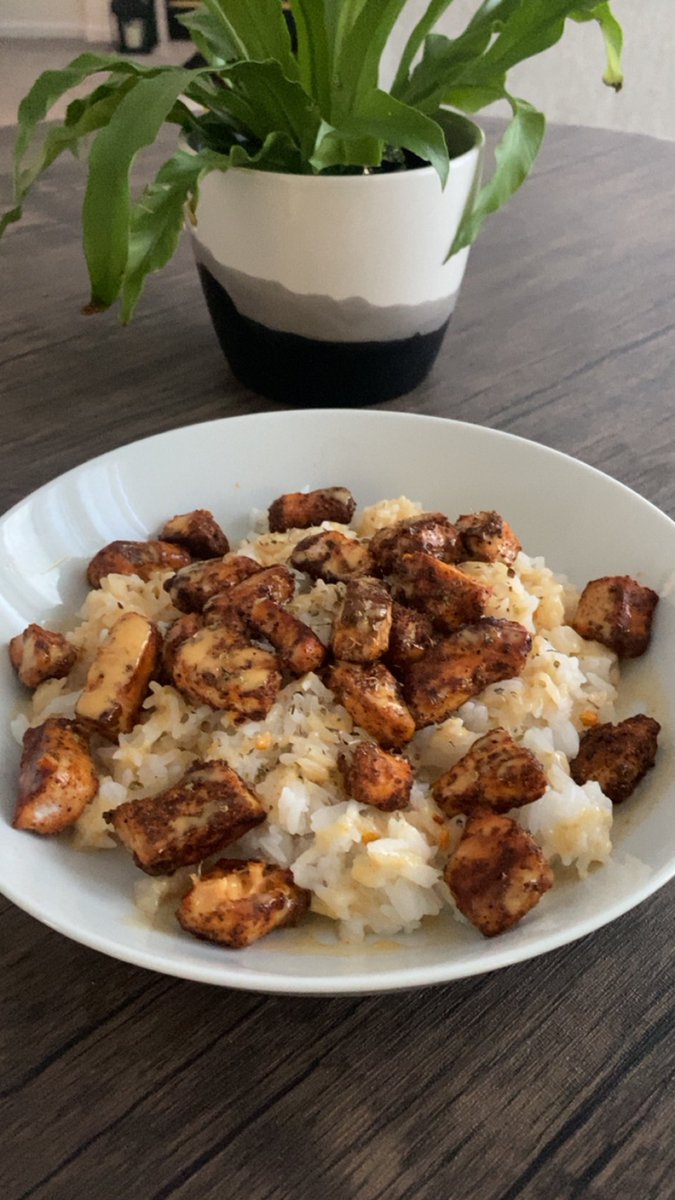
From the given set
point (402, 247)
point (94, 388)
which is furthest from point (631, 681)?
point (94, 388)

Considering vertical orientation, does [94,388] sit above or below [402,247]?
below

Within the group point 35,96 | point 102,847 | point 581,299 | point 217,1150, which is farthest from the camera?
point 581,299

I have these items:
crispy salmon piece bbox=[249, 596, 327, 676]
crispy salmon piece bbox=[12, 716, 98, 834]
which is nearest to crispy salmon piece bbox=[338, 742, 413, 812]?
crispy salmon piece bbox=[249, 596, 327, 676]

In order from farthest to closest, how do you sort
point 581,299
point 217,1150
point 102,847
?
point 581,299 → point 102,847 → point 217,1150

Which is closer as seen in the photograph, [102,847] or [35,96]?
[102,847]

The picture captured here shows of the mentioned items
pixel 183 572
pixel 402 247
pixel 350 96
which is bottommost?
pixel 183 572

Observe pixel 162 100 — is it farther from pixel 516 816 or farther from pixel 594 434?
pixel 516 816

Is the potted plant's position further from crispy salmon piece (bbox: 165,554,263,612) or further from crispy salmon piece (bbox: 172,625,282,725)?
crispy salmon piece (bbox: 172,625,282,725)
